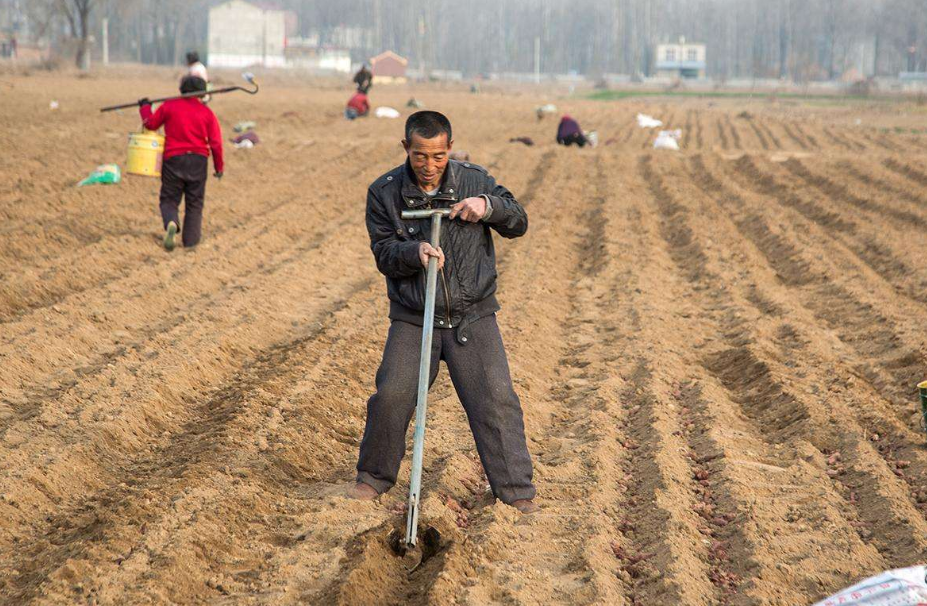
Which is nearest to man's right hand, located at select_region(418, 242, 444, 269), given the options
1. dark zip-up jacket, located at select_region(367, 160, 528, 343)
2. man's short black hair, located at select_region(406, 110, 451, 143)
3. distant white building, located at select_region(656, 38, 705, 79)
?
dark zip-up jacket, located at select_region(367, 160, 528, 343)

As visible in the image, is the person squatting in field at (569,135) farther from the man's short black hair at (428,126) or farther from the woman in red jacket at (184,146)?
the man's short black hair at (428,126)

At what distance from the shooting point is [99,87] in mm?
36438

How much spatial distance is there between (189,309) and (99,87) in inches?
1229

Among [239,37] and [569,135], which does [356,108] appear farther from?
[239,37]

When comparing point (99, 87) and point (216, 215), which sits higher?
point (99, 87)

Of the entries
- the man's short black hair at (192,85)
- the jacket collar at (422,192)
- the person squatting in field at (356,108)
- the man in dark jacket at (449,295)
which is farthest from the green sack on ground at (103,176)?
the person squatting in field at (356,108)

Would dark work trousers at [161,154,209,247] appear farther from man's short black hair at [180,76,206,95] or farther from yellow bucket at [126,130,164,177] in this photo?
man's short black hair at [180,76,206,95]

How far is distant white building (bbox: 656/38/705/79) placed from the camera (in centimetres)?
11768

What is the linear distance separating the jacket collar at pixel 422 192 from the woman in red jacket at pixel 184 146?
5.44 metres

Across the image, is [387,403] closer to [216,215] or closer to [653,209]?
[216,215]

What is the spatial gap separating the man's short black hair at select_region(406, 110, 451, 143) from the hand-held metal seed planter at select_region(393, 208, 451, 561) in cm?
29

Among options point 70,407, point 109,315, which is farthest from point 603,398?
point 109,315

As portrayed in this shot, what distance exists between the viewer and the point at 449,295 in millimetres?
4176

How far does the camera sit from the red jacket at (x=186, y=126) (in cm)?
934
